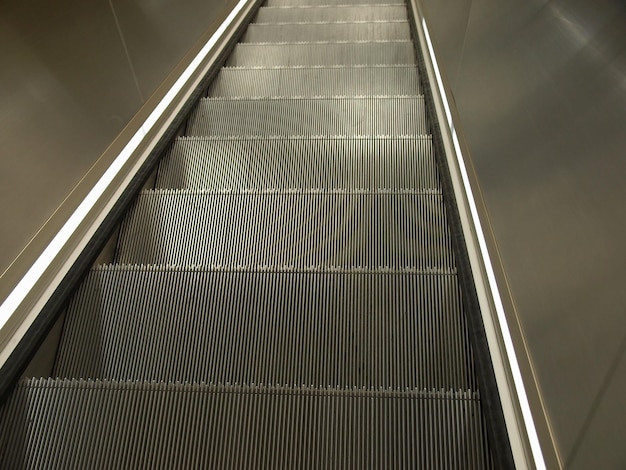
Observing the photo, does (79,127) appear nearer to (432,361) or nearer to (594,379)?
(432,361)

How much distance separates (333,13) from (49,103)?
4.54 meters

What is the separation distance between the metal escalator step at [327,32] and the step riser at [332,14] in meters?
0.42

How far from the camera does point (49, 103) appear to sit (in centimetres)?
233

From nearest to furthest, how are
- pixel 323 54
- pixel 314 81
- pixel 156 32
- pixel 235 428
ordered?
1. pixel 235 428
2. pixel 156 32
3. pixel 314 81
4. pixel 323 54

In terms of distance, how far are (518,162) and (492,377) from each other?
2.47 ft

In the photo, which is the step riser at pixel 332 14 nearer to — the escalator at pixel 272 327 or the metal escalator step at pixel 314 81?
the metal escalator step at pixel 314 81

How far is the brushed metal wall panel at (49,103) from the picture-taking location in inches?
80.2

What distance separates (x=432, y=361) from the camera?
2.24 m

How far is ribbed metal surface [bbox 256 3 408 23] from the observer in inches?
243

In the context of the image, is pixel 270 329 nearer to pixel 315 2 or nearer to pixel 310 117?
pixel 310 117

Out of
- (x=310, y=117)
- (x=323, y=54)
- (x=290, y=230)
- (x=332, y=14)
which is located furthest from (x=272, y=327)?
(x=332, y=14)

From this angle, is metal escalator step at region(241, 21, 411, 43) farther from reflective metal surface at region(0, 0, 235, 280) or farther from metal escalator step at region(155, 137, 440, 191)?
metal escalator step at region(155, 137, 440, 191)

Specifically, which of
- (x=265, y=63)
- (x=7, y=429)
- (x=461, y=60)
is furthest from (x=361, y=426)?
(x=265, y=63)

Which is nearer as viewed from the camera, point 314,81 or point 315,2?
point 314,81
